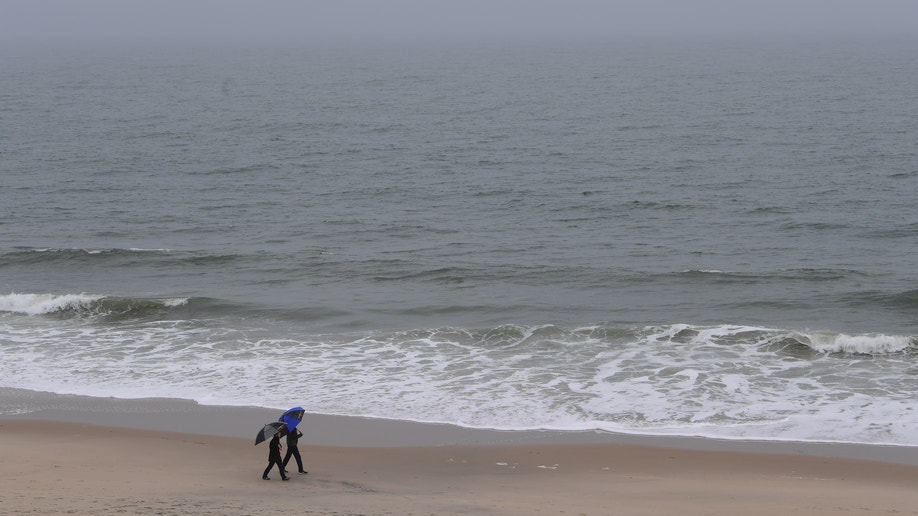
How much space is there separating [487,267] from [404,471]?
51.8 ft

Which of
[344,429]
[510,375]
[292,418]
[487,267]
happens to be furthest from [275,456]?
[487,267]

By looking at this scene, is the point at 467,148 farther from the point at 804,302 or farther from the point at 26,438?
the point at 26,438

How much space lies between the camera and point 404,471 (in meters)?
16.9

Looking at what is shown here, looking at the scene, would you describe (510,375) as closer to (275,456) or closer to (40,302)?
(275,456)

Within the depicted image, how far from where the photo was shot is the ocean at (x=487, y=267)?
2167 centimetres

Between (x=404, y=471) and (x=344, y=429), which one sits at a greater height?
(x=344, y=429)

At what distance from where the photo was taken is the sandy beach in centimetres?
1456

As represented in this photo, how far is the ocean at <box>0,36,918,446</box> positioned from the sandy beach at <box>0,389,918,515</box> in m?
1.16

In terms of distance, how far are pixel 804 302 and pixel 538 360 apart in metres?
8.83

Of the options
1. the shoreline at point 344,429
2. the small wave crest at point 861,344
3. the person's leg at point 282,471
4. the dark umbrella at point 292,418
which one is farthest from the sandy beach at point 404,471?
the small wave crest at point 861,344

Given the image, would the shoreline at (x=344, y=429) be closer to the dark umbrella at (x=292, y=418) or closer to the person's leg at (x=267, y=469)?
the person's leg at (x=267, y=469)

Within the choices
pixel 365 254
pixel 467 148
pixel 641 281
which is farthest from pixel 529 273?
pixel 467 148

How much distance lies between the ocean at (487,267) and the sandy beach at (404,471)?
1.16 metres

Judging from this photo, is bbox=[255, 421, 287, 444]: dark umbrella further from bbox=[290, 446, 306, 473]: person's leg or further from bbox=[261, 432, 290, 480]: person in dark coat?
bbox=[290, 446, 306, 473]: person's leg
